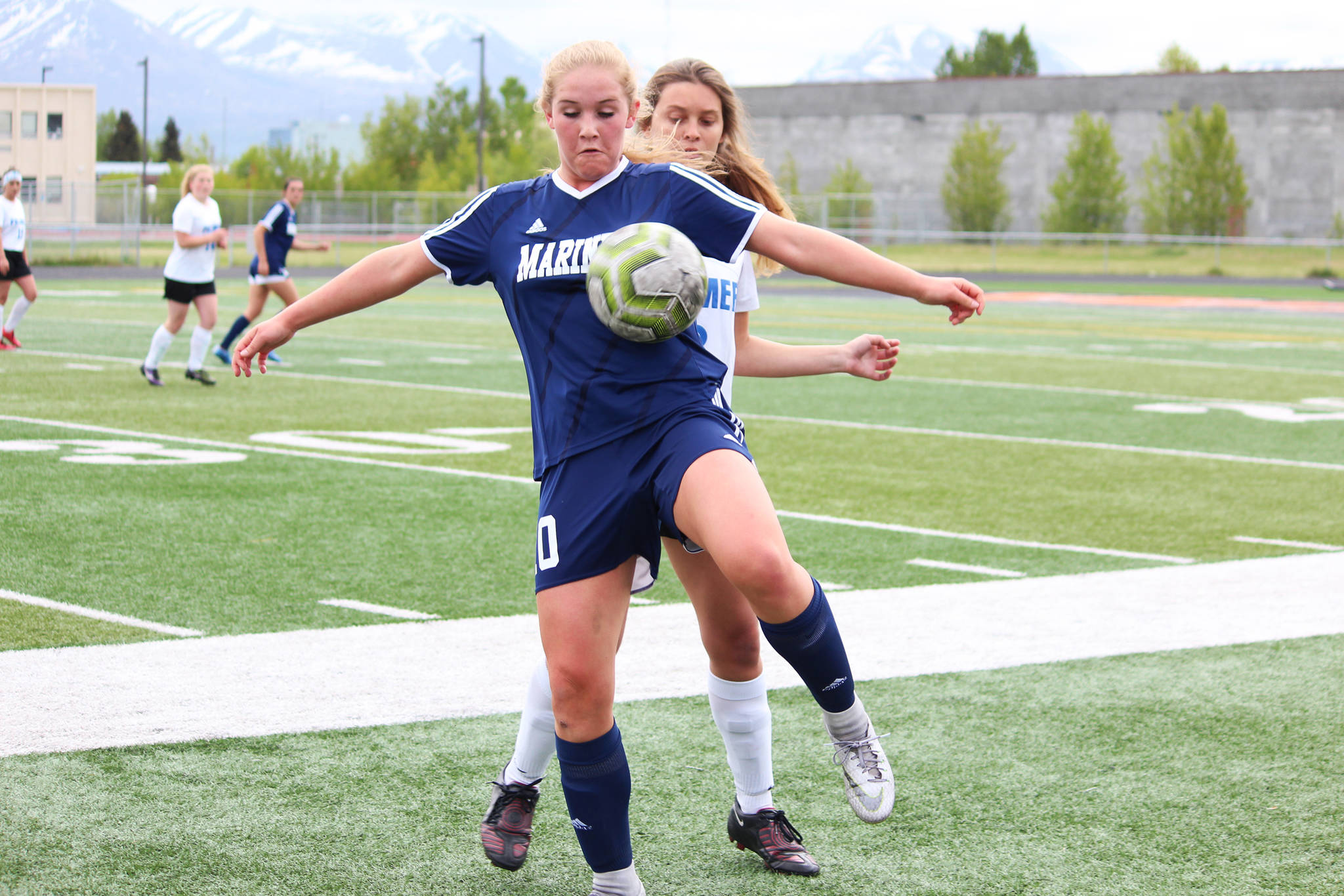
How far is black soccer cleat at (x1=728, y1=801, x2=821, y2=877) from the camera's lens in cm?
373

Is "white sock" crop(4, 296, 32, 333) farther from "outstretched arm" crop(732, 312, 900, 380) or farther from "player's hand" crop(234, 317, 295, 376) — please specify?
"player's hand" crop(234, 317, 295, 376)

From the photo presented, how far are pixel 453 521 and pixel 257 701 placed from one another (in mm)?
3307

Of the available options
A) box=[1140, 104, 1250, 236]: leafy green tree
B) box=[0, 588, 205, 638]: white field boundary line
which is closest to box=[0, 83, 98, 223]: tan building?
box=[1140, 104, 1250, 236]: leafy green tree

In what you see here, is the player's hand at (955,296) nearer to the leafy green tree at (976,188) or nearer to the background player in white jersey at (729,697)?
the background player in white jersey at (729,697)

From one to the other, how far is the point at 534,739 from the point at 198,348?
38.9ft

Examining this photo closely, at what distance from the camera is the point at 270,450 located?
10.6 m

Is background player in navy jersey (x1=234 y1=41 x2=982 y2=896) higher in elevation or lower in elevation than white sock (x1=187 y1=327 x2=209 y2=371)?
higher

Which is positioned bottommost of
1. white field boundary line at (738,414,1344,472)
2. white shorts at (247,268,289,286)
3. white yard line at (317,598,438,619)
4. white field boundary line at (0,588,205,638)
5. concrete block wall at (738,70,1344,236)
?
white field boundary line at (0,588,205,638)

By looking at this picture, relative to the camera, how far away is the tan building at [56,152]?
40.0 meters

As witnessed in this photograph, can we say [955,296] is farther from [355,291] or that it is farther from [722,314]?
[355,291]

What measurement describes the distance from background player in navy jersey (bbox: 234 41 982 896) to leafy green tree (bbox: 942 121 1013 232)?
2158 inches

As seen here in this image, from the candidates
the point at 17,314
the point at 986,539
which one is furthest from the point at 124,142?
the point at 986,539

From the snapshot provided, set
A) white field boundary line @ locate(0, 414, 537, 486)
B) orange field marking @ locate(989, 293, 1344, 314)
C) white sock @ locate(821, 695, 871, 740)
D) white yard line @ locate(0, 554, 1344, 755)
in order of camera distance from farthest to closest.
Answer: orange field marking @ locate(989, 293, 1344, 314) < white field boundary line @ locate(0, 414, 537, 486) < white yard line @ locate(0, 554, 1344, 755) < white sock @ locate(821, 695, 871, 740)

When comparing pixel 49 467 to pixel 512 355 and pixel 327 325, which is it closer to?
pixel 512 355
